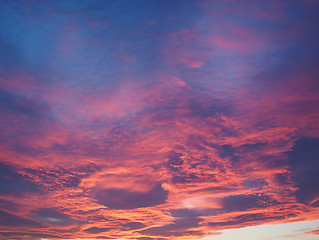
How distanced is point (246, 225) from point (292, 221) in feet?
36.1

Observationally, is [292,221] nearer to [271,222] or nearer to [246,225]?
[271,222]

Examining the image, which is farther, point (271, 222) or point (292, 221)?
point (271, 222)

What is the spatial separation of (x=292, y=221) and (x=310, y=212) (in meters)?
5.21

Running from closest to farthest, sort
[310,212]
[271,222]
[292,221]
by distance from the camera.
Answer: [310,212] → [292,221] → [271,222]

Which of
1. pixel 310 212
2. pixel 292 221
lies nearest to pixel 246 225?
pixel 292 221

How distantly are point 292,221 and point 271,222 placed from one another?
5094mm

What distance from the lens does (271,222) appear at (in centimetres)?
6225

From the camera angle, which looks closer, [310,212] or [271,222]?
[310,212]

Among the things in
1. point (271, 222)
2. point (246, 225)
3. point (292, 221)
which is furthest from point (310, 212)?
point (246, 225)

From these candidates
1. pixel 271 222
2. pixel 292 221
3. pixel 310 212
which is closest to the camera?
pixel 310 212

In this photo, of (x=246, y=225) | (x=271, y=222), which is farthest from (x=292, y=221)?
(x=246, y=225)

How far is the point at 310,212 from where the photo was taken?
54875 mm

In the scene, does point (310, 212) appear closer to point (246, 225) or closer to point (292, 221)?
point (292, 221)

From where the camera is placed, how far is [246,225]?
65.4 meters
